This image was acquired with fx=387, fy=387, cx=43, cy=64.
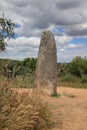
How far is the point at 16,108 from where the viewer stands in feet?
28.9

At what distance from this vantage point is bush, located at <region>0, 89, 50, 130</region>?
27.3 ft

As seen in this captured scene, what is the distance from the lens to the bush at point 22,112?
27.3 feet

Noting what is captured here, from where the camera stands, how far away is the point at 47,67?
16.1 metres

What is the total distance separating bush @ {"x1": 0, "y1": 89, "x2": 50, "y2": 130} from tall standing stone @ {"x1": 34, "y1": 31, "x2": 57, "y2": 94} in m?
6.05

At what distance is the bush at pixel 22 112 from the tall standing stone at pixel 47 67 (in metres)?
6.05

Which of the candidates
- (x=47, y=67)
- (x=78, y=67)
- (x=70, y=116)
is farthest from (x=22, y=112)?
(x=78, y=67)

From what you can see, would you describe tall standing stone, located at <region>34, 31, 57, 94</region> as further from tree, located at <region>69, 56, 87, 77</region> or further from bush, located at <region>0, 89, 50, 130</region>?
tree, located at <region>69, 56, 87, 77</region>

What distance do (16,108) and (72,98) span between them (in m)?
7.02

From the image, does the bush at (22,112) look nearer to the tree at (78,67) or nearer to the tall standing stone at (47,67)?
the tall standing stone at (47,67)

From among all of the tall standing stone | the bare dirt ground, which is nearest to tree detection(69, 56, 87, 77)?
the tall standing stone

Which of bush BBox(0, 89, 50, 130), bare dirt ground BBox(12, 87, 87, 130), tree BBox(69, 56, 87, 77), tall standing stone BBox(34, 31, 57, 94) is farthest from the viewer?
tree BBox(69, 56, 87, 77)

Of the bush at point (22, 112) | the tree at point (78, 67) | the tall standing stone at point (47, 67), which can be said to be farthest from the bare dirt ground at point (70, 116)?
the tree at point (78, 67)

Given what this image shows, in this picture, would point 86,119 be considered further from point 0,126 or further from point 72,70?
point 72,70

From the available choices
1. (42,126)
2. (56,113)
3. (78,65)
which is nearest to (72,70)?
(78,65)
